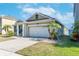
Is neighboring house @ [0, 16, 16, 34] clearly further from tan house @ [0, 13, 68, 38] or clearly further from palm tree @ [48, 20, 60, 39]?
palm tree @ [48, 20, 60, 39]

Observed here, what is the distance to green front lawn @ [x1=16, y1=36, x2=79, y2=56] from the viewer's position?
525cm

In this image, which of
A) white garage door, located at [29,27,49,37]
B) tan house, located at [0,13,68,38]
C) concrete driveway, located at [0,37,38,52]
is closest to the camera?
concrete driveway, located at [0,37,38,52]

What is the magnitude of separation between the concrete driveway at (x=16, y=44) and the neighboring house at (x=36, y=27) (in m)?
0.19

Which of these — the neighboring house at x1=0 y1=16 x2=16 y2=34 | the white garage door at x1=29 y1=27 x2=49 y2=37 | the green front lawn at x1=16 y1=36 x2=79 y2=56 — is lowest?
the green front lawn at x1=16 y1=36 x2=79 y2=56

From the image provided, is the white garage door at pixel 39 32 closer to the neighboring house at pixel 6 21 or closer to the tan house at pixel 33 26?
the tan house at pixel 33 26

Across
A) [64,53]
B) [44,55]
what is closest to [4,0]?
[44,55]

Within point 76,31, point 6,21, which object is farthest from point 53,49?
point 6,21

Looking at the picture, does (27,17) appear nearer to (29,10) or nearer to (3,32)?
(29,10)

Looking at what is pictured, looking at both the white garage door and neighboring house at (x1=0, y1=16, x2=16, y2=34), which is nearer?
neighboring house at (x1=0, y1=16, x2=16, y2=34)

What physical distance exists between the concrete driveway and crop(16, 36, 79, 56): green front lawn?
147mm

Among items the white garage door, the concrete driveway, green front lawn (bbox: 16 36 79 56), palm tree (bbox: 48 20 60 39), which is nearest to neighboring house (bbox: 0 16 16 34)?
the concrete driveway

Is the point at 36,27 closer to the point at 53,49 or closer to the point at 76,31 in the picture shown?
the point at 53,49

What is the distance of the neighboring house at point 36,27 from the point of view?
5.58 metres

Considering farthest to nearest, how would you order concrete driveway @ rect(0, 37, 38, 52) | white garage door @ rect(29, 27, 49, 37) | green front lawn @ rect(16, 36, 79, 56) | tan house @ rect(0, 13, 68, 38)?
1. white garage door @ rect(29, 27, 49, 37)
2. tan house @ rect(0, 13, 68, 38)
3. concrete driveway @ rect(0, 37, 38, 52)
4. green front lawn @ rect(16, 36, 79, 56)
